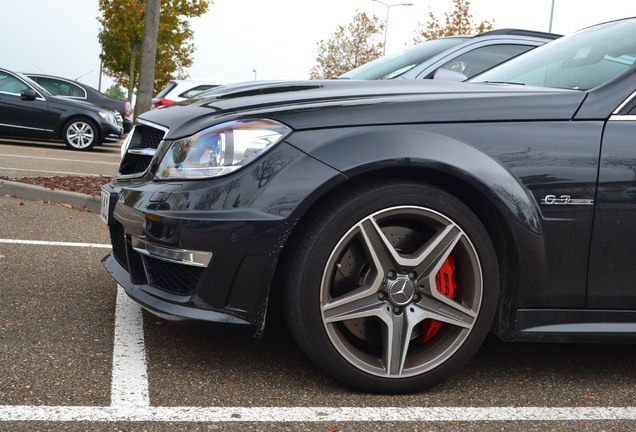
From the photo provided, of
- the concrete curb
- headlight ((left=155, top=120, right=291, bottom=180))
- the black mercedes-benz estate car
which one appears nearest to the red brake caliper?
the black mercedes-benz estate car

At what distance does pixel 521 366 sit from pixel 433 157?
44.0 inches

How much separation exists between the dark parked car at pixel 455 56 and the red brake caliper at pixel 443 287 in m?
3.78

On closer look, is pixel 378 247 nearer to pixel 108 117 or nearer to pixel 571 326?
pixel 571 326

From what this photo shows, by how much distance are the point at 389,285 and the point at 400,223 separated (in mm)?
248

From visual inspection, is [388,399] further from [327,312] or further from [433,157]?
[433,157]

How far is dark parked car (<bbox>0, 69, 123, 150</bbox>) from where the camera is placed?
1366 centimetres

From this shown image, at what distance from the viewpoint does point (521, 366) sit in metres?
3.26

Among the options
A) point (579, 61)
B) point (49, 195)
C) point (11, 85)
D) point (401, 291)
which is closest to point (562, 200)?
point (401, 291)

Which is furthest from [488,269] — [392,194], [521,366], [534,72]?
[534,72]

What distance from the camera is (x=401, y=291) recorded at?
8.92 ft

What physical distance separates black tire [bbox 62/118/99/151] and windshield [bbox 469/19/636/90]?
447 inches

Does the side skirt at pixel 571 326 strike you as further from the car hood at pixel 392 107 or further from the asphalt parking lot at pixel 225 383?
the car hood at pixel 392 107

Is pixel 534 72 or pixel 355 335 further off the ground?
pixel 534 72

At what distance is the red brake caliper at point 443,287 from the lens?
286 centimetres
